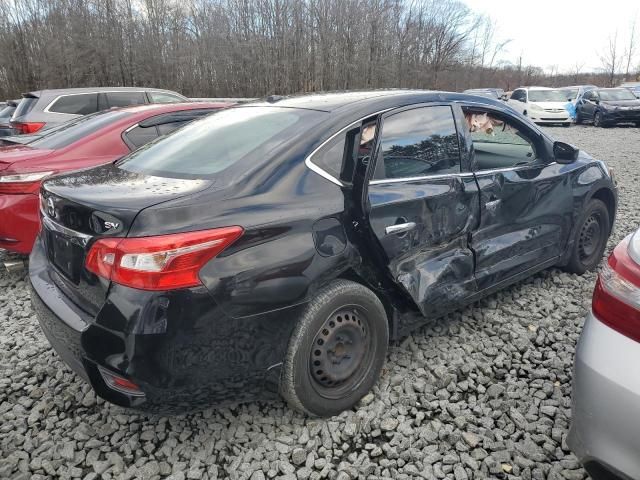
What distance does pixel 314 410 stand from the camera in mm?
2254

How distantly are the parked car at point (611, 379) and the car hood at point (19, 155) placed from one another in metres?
4.05

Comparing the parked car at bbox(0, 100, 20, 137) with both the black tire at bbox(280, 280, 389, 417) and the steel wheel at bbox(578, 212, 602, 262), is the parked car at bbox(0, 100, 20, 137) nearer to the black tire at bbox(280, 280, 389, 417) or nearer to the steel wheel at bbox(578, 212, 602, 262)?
the black tire at bbox(280, 280, 389, 417)

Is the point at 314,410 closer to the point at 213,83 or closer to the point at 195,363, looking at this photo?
the point at 195,363

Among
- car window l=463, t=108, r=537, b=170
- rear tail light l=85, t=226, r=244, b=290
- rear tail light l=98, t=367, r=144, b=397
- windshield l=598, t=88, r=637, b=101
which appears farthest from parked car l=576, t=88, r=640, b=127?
rear tail light l=98, t=367, r=144, b=397

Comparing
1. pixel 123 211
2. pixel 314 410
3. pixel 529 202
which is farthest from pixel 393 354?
pixel 123 211

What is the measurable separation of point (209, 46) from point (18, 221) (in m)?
27.6

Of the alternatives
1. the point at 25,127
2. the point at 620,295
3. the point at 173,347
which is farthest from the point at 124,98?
the point at 620,295

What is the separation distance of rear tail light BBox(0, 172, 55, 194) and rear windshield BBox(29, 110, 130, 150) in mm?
459

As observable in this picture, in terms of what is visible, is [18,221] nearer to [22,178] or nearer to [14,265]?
[22,178]

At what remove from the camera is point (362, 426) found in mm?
2303

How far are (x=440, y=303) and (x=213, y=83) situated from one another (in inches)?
1127

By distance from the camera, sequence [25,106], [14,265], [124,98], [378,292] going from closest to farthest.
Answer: [378,292] < [14,265] < [25,106] < [124,98]

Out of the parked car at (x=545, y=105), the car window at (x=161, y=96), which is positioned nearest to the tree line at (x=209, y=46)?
the parked car at (x=545, y=105)

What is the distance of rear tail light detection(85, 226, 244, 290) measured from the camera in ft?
5.73
